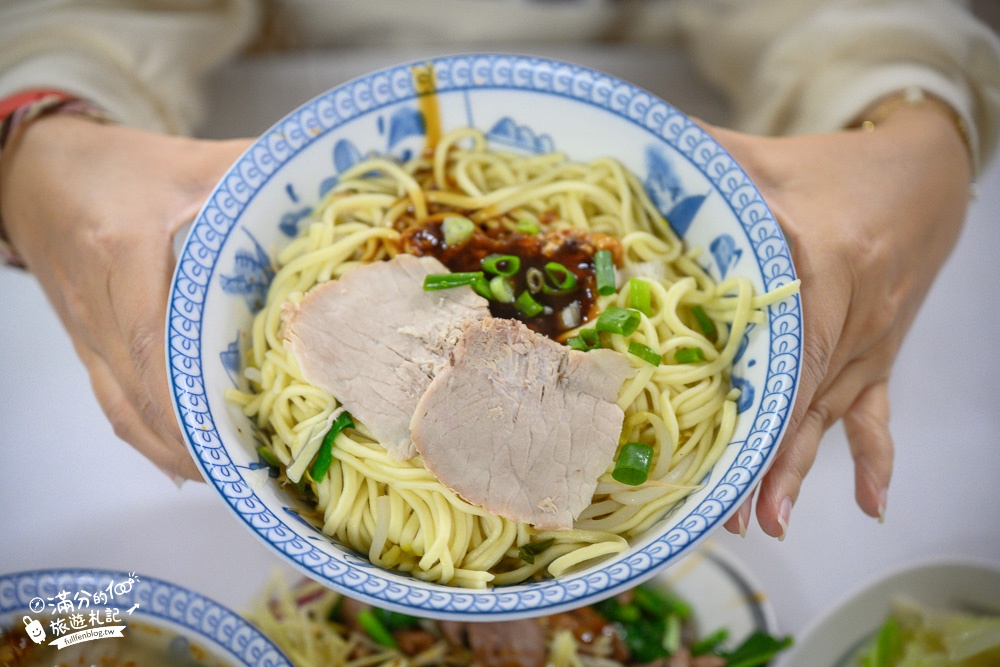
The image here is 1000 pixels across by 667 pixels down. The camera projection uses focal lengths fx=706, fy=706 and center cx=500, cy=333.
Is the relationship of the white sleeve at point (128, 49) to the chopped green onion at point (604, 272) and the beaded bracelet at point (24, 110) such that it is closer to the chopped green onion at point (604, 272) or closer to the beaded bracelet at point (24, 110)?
the beaded bracelet at point (24, 110)

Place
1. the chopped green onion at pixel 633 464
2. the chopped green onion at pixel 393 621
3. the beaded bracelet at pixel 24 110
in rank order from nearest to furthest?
1. the chopped green onion at pixel 633 464
2. the chopped green onion at pixel 393 621
3. the beaded bracelet at pixel 24 110

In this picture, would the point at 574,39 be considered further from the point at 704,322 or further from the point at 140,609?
the point at 140,609

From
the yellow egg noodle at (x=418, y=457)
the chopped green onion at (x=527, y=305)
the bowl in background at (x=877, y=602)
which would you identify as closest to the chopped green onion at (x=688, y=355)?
the yellow egg noodle at (x=418, y=457)

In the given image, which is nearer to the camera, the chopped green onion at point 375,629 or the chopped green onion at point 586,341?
the chopped green onion at point 586,341

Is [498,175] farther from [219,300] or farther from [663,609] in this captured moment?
[663,609]

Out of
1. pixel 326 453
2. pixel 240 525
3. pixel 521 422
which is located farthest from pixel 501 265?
pixel 240 525

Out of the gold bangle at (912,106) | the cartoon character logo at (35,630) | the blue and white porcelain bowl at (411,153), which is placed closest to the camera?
the blue and white porcelain bowl at (411,153)

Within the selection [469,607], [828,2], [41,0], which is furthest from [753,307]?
[41,0]
